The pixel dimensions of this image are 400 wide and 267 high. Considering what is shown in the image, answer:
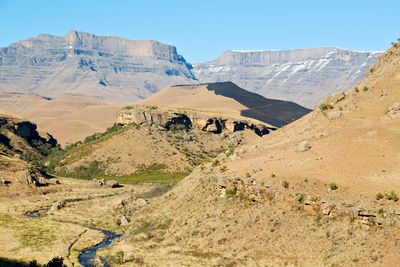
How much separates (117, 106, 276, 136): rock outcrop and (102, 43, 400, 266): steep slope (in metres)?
99.7

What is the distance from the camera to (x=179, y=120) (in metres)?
183

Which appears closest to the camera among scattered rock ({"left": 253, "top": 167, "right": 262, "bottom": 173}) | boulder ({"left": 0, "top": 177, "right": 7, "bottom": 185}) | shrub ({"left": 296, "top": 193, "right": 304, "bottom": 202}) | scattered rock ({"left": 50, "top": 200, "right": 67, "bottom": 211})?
shrub ({"left": 296, "top": 193, "right": 304, "bottom": 202})

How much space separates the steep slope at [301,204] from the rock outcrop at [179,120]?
99719 millimetres

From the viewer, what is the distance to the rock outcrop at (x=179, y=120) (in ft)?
580

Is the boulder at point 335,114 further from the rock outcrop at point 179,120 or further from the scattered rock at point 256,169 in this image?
the rock outcrop at point 179,120

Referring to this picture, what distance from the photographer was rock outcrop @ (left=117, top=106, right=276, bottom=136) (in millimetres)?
176750

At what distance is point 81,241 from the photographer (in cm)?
6531

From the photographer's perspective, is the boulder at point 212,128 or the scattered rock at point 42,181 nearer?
the scattered rock at point 42,181

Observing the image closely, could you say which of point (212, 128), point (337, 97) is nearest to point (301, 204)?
point (337, 97)

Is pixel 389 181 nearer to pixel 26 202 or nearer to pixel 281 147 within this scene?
pixel 281 147

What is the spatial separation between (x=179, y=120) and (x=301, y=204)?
131843 mm

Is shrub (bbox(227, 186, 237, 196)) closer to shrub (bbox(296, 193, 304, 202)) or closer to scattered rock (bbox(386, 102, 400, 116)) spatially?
shrub (bbox(296, 193, 304, 202))

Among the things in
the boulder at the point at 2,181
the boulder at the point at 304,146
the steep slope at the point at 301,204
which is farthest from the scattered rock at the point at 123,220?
the boulder at the point at 2,181

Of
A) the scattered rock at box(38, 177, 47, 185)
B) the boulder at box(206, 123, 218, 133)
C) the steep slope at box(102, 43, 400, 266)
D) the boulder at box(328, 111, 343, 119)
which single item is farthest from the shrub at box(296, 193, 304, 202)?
the boulder at box(206, 123, 218, 133)
